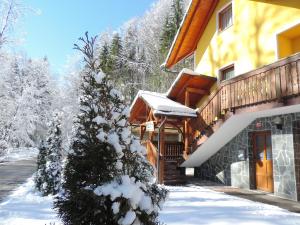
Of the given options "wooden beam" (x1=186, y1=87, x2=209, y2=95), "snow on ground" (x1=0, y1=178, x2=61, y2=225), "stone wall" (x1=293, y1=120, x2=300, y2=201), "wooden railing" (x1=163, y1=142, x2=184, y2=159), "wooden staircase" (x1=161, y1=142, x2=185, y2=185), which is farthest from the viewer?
"wooden beam" (x1=186, y1=87, x2=209, y2=95)

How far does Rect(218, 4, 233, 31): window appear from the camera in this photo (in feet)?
43.2

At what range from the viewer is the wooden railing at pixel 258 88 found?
24.7ft

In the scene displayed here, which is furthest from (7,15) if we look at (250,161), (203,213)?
(250,161)

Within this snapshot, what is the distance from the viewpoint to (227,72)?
13.2 m

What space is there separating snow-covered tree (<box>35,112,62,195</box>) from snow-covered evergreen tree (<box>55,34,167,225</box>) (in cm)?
802

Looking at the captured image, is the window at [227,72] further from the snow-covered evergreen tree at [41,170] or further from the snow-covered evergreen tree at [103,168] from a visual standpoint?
the snow-covered evergreen tree at [103,168]

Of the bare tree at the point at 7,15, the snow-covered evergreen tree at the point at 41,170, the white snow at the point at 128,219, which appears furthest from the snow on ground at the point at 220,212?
the bare tree at the point at 7,15

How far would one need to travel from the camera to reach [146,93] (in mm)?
14070

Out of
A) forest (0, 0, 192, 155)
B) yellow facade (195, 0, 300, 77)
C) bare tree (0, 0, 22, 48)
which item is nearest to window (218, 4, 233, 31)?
yellow facade (195, 0, 300, 77)

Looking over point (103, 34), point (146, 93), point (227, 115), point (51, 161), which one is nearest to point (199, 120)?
point (227, 115)

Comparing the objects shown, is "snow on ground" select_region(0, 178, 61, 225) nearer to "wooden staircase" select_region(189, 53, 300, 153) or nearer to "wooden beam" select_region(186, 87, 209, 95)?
"wooden staircase" select_region(189, 53, 300, 153)

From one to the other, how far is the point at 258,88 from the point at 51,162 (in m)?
9.06

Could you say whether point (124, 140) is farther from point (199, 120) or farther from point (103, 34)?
point (103, 34)

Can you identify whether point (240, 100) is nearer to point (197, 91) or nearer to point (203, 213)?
point (203, 213)
